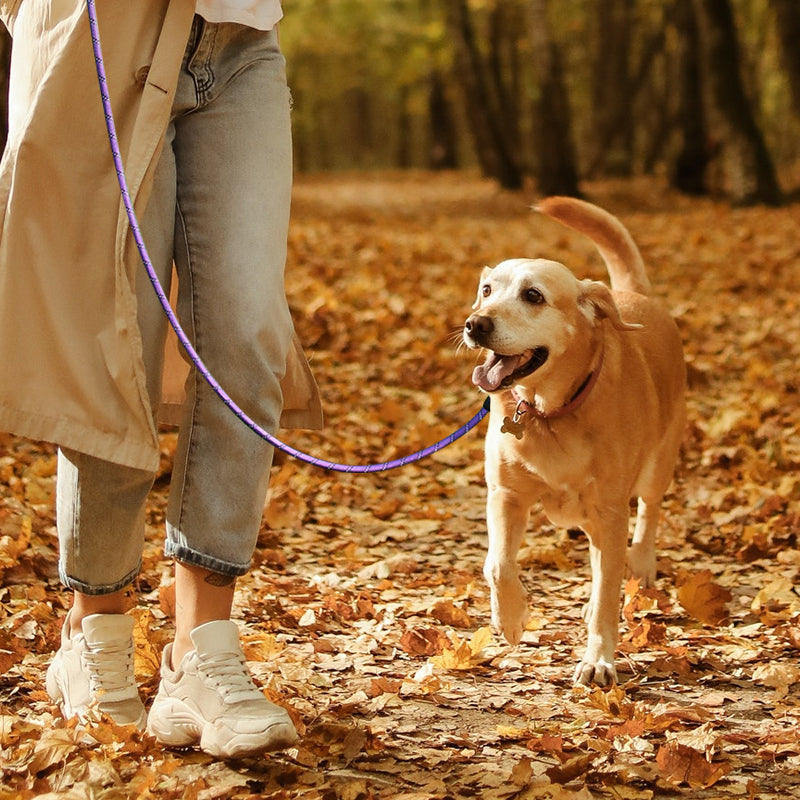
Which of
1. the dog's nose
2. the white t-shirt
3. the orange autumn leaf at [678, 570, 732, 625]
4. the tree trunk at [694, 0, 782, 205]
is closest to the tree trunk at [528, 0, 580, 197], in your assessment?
the tree trunk at [694, 0, 782, 205]

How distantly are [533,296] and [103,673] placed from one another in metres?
1.56

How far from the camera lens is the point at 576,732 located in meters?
2.98

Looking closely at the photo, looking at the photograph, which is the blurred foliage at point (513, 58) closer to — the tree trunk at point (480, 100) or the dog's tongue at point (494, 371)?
the tree trunk at point (480, 100)

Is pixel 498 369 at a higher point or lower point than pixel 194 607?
higher

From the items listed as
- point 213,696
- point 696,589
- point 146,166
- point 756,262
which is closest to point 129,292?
point 146,166

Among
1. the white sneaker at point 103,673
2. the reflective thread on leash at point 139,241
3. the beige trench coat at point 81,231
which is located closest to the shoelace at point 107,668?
the white sneaker at point 103,673

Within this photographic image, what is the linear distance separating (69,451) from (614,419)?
1.59m

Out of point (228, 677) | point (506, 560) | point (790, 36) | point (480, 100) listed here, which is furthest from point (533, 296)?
point (480, 100)

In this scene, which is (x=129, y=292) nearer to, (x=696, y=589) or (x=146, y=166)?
(x=146, y=166)

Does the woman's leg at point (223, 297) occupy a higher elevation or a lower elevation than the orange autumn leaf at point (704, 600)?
higher

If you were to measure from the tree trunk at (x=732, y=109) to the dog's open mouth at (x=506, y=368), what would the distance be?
528 inches

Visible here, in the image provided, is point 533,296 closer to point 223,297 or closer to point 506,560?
point 506,560

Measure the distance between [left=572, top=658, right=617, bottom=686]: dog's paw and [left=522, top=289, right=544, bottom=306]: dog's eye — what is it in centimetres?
106

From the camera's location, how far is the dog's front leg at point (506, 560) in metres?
3.44
